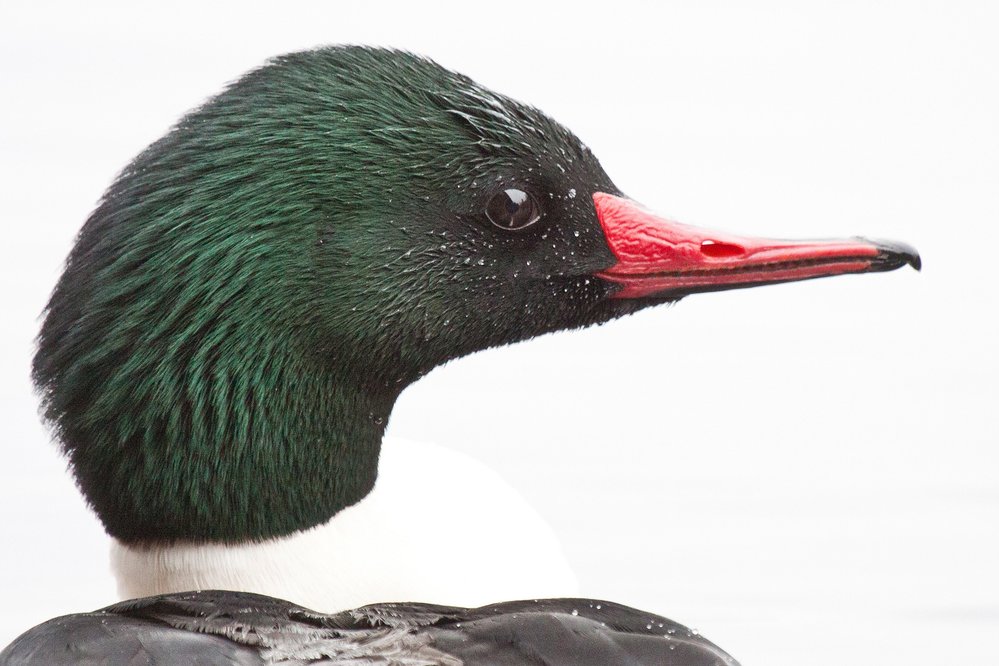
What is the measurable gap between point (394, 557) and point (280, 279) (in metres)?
0.60

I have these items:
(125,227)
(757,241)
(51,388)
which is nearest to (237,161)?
(125,227)

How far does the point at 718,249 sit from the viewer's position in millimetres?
3469

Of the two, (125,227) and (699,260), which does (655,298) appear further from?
(125,227)

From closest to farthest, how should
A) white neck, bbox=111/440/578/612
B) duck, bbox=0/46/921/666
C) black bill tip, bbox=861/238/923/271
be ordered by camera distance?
1. duck, bbox=0/46/921/666
2. white neck, bbox=111/440/578/612
3. black bill tip, bbox=861/238/923/271

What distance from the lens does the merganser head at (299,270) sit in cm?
315

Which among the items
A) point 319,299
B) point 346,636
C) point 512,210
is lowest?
point 346,636

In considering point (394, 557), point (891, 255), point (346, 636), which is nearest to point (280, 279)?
point (394, 557)

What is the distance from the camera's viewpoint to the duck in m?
3.15

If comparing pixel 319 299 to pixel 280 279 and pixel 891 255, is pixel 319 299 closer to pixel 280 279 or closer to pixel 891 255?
pixel 280 279

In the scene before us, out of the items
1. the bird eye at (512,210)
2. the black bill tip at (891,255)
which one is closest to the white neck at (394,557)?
the bird eye at (512,210)

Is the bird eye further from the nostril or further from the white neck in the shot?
the white neck

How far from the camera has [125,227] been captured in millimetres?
3162

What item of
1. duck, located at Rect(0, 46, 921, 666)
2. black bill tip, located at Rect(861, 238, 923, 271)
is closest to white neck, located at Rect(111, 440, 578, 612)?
duck, located at Rect(0, 46, 921, 666)

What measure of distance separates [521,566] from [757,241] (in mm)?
823
